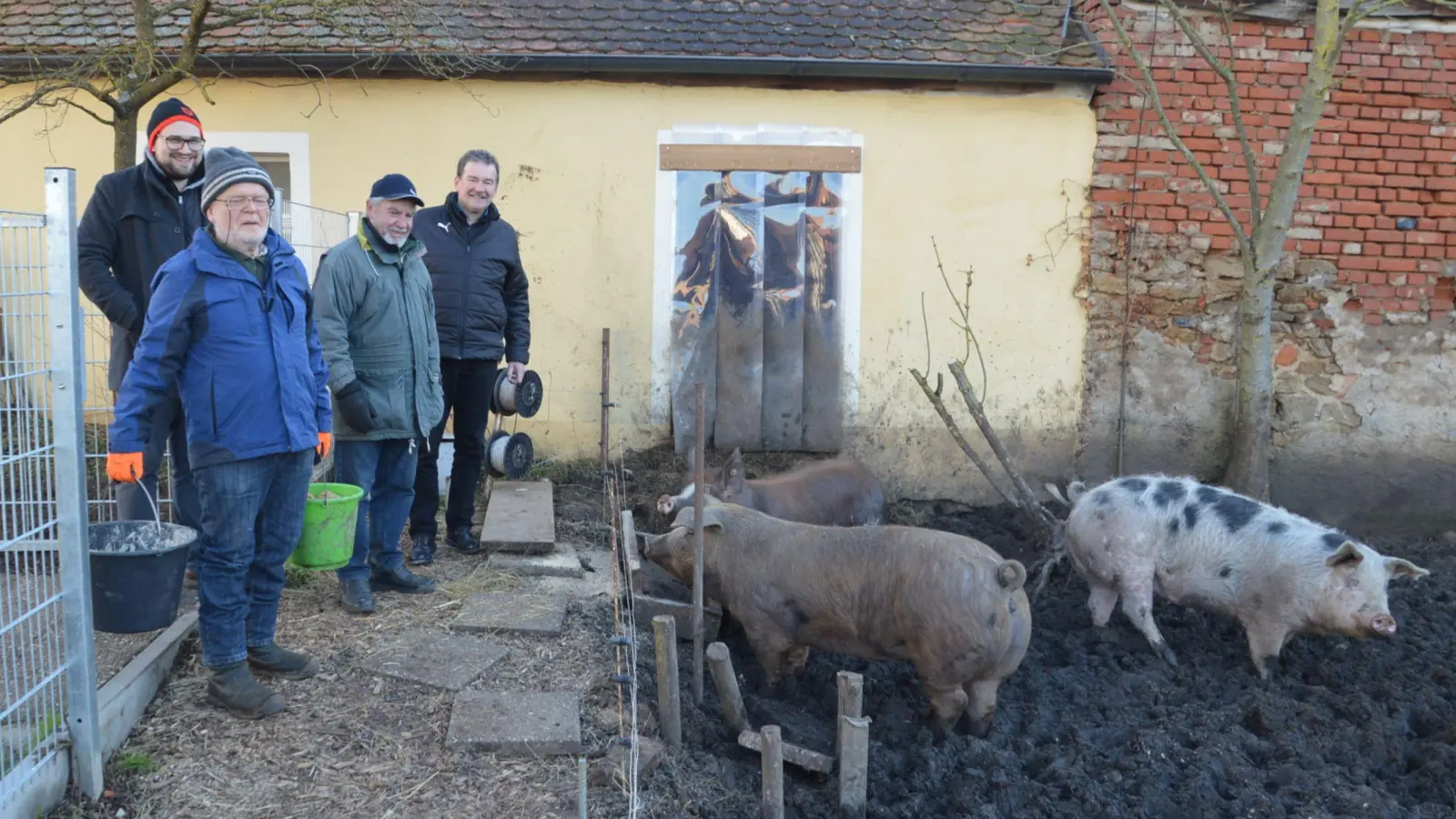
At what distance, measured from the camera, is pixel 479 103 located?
8664 mm

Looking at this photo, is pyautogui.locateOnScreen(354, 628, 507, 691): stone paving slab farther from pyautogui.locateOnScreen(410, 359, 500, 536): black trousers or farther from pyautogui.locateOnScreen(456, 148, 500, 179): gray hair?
pyautogui.locateOnScreen(456, 148, 500, 179): gray hair

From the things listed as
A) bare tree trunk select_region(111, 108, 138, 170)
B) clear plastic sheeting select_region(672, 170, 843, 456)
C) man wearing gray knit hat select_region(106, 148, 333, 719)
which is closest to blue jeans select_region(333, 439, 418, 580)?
man wearing gray knit hat select_region(106, 148, 333, 719)

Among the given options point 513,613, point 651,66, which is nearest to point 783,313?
point 651,66

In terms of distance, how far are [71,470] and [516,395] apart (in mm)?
A: 3421

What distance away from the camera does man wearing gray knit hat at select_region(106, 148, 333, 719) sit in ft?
13.1

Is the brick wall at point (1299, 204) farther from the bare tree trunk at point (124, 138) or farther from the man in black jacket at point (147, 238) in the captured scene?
the bare tree trunk at point (124, 138)

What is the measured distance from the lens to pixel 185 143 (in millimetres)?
4887

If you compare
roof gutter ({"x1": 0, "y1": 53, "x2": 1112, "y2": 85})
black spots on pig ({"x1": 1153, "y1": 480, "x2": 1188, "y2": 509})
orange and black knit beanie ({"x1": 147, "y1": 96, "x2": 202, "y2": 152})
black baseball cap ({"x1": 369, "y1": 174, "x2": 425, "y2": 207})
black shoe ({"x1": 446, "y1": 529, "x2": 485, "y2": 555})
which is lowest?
black shoe ({"x1": 446, "y1": 529, "x2": 485, "y2": 555})

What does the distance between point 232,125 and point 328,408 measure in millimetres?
A: 5013

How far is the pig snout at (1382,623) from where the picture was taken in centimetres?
566

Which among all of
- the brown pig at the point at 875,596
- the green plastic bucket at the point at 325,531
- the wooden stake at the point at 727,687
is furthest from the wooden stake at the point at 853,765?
the green plastic bucket at the point at 325,531

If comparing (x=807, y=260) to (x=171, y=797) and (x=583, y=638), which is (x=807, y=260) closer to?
(x=583, y=638)

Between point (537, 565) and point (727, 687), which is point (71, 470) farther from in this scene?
point (537, 565)

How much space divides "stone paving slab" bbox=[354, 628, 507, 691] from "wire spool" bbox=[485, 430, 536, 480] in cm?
222
